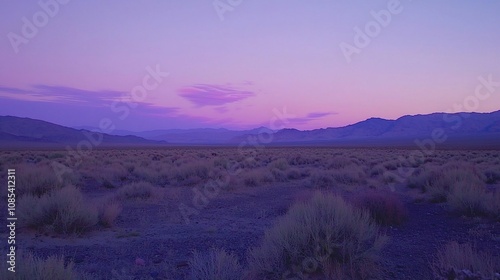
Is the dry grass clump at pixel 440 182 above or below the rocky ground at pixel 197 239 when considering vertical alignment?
above

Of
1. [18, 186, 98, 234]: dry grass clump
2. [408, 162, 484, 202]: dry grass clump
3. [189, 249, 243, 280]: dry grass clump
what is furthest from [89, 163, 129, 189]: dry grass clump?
[189, 249, 243, 280]: dry grass clump

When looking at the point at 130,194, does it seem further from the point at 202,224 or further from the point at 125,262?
the point at 125,262

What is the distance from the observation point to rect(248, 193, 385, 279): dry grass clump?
664cm

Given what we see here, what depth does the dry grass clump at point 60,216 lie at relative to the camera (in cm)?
1025

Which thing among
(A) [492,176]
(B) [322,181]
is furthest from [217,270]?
(A) [492,176]

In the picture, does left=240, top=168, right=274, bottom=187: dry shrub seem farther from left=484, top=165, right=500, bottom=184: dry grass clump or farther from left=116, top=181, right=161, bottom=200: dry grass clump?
left=484, top=165, right=500, bottom=184: dry grass clump

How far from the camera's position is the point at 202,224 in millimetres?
11812

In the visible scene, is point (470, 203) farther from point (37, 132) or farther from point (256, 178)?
point (37, 132)

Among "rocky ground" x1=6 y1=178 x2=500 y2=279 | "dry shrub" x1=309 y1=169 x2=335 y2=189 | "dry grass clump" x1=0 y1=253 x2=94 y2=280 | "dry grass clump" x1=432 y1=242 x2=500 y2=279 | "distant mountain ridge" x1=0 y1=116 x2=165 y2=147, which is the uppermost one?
"distant mountain ridge" x1=0 y1=116 x2=165 y2=147

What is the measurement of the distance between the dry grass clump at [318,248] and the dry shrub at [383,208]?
384 centimetres

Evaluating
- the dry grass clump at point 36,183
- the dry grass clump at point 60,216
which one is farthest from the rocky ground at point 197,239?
the dry grass clump at point 36,183

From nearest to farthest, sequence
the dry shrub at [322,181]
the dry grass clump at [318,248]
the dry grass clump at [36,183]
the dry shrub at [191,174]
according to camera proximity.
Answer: the dry grass clump at [318,248], the dry grass clump at [36,183], the dry shrub at [322,181], the dry shrub at [191,174]

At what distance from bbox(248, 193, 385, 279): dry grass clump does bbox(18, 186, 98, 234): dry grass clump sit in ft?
17.6

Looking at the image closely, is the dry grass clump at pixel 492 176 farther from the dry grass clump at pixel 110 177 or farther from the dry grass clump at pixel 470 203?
the dry grass clump at pixel 110 177
